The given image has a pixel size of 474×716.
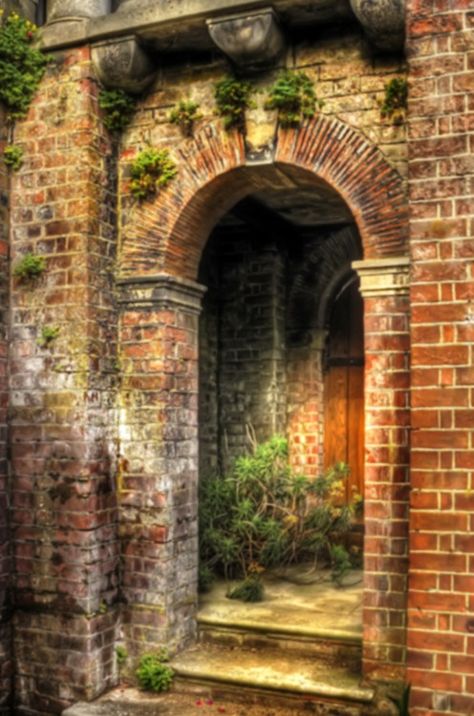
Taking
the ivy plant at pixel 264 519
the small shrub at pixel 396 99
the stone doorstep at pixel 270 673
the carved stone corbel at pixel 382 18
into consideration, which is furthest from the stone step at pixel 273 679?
the carved stone corbel at pixel 382 18

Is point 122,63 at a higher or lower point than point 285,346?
higher

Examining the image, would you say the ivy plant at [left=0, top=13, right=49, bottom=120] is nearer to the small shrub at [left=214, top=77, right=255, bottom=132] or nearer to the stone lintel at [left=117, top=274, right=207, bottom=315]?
the small shrub at [left=214, top=77, right=255, bottom=132]

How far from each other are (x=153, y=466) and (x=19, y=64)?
2.83 metres

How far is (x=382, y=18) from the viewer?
14.0 ft

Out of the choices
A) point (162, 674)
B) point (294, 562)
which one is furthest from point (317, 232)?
point (162, 674)

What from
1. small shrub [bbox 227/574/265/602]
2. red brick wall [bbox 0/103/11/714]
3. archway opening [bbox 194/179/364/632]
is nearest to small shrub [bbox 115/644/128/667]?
red brick wall [bbox 0/103/11/714]

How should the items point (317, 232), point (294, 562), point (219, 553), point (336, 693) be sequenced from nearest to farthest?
point (336, 693)
point (219, 553)
point (294, 562)
point (317, 232)

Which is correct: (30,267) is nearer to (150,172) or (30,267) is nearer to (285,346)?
(150,172)

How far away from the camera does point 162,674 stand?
16.1 feet

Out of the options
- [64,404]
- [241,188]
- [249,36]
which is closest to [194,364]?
[64,404]

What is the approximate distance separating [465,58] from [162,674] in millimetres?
4015

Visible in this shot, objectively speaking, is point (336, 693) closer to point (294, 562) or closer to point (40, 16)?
point (294, 562)

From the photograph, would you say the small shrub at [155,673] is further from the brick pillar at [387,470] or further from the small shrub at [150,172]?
the small shrub at [150,172]

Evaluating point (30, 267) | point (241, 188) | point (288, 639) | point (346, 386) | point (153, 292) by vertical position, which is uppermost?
point (241, 188)
